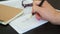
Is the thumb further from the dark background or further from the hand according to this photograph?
the dark background

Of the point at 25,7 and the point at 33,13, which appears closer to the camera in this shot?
the point at 33,13

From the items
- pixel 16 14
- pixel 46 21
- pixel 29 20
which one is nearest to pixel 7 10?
pixel 16 14

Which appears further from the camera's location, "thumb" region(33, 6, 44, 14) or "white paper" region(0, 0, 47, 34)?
"thumb" region(33, 6, 44, 14)

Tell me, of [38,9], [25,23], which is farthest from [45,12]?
[25,23]

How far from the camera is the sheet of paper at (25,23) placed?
0.85 metres

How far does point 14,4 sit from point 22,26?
0.31 meters

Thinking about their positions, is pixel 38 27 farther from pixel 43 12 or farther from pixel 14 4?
pixel 14 4

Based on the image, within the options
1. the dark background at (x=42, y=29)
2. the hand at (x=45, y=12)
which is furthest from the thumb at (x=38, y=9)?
the dark background at (x=42, y=29)

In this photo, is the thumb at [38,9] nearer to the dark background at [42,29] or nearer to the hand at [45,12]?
the hand at [45,12]

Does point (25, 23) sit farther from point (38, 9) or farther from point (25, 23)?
point (38, 9)

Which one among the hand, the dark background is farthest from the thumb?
the dark background

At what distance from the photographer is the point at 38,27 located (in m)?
0.89

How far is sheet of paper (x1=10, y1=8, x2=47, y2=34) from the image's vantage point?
85cm

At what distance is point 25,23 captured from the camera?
2.94ft
